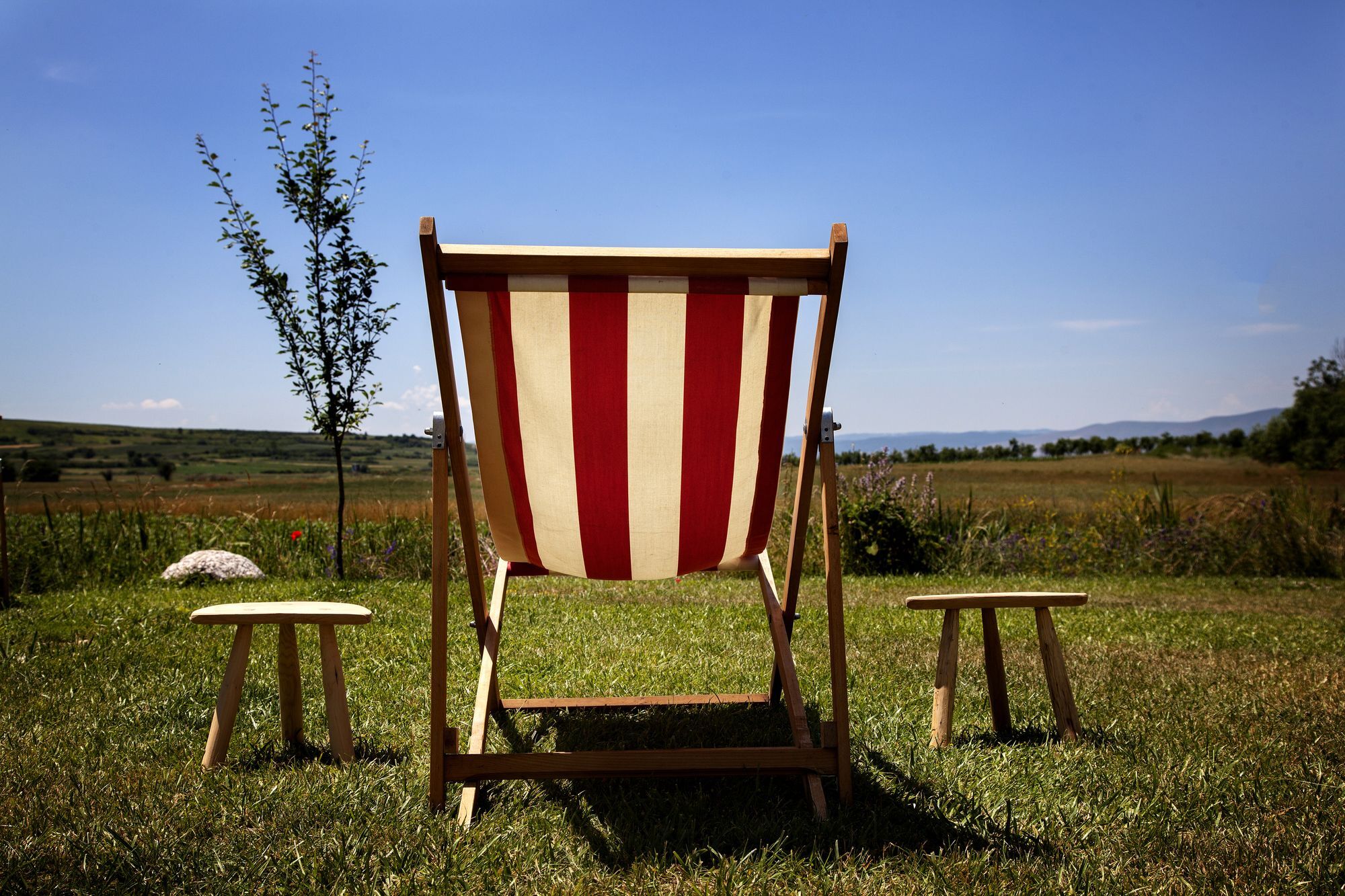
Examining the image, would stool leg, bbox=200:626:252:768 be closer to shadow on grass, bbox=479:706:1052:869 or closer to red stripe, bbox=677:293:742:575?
shadow on grass, bbox=479:706:1052:869

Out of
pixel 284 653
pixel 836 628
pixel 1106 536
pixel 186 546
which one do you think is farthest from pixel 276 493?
pixel 1106 536

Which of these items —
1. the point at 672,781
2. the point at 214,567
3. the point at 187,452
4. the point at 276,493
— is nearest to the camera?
the point at 672,781

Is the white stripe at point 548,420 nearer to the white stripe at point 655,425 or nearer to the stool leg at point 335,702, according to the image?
the white stripe at point 655,425

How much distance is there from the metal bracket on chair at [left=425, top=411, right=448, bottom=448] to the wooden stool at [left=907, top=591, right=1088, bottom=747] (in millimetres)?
1537

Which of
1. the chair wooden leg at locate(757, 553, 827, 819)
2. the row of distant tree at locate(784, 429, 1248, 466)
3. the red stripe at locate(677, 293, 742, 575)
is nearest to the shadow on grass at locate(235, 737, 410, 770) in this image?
the red stripe at locate(677, 293, 742, 575)

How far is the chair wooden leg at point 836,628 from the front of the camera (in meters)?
2.13

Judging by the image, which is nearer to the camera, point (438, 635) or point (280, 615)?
point (438, 635)

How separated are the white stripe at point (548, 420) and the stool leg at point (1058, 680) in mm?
1582

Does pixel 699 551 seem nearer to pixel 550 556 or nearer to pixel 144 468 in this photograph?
pixel 550 556

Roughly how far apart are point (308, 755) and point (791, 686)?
1.55 metres

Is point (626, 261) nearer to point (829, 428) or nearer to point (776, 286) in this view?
point (776, 286)

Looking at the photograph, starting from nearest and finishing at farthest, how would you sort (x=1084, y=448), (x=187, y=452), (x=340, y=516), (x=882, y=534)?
(x=340, y=516) → (x=882, y=534) → (x=187, y=452) → (x=1084, y=448)

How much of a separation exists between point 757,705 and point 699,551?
34.3 inches

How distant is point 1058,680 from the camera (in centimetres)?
271
